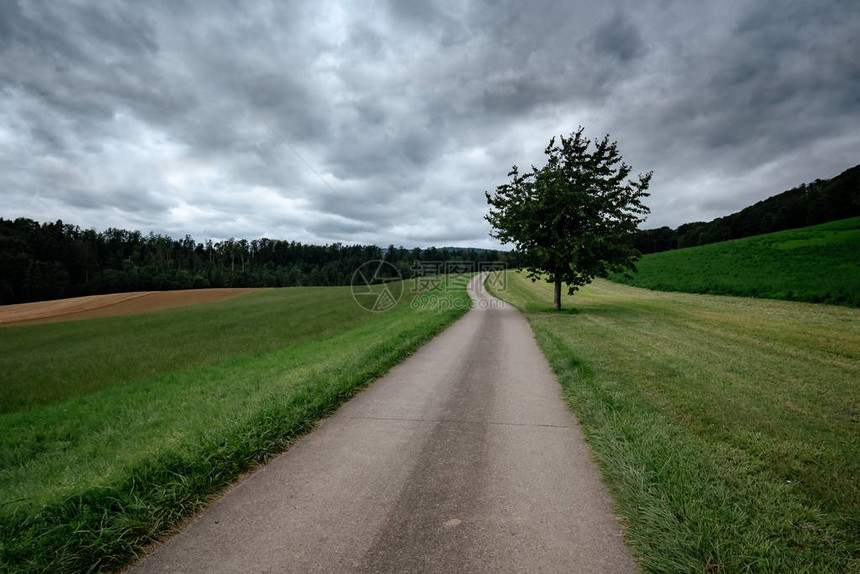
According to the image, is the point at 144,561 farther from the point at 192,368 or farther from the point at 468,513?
the point at 192,368

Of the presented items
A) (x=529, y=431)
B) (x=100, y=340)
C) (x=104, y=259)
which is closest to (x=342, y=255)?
(x=104, y=259)

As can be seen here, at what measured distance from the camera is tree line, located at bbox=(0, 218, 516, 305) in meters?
56.2

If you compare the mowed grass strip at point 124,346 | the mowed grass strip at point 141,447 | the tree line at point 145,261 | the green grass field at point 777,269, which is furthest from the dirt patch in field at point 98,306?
the green grass field at point 777,269

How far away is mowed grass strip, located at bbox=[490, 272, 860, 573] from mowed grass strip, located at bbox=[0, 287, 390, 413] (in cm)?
1332

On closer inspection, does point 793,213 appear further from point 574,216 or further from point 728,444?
point 728,444

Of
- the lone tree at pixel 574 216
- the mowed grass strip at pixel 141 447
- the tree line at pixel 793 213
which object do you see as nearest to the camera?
the mowed grass strip at pixel 141 447

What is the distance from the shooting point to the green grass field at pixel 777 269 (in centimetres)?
2244

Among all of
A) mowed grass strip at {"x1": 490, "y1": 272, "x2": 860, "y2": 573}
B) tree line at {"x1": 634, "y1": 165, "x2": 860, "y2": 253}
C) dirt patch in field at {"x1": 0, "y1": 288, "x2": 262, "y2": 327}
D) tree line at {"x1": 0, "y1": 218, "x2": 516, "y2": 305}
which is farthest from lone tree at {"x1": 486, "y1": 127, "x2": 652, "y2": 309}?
tree line at {"x1": 634, "y1": 165, "x2": 860, "y2": 253}

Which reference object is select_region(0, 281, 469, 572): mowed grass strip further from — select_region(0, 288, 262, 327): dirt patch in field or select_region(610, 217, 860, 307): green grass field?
select_region(0, 288, 262, 327): dirt patch in field

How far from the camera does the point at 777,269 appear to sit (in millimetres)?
30281

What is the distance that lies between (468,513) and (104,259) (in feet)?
361

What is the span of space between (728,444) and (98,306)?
5184 centimetres

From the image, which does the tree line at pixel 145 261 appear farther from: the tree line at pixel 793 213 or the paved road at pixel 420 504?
the tree line at pixel 793 213

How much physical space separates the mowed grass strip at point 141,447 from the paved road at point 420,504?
1.31ft
